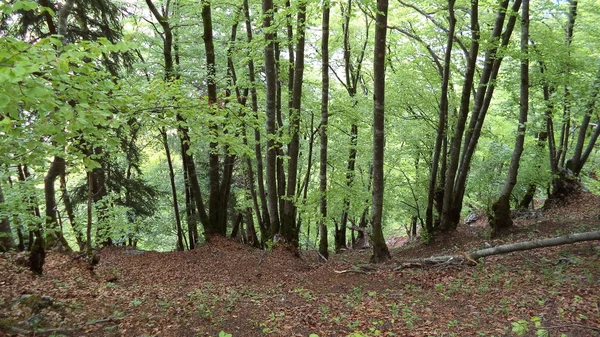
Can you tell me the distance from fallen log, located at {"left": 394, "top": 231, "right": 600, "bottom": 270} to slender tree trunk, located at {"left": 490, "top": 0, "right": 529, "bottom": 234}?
2.50 m

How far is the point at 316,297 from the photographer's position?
714 centimetres

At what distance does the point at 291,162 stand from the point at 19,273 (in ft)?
22.3

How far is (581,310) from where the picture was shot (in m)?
5.15

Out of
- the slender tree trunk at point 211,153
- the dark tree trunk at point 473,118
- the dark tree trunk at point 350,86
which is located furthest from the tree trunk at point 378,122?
the slender tree trunk at point 211,153

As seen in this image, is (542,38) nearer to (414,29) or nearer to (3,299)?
(414,29)

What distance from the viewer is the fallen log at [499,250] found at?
7.20 meters

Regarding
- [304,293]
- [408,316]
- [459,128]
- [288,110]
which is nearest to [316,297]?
[304,293]

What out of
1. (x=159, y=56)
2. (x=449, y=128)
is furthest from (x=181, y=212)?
(x=449, y=128)

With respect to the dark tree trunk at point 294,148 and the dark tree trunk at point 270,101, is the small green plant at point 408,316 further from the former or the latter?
the dark tree trunk at point 294,148

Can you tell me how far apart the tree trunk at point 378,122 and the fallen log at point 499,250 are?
2.92 feet

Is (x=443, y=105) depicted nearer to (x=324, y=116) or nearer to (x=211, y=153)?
(x=324, y=116)

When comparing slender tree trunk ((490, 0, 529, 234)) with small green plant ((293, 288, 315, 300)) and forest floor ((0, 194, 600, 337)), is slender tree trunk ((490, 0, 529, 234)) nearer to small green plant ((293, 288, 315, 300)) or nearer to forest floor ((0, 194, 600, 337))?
forest floor ((0, 194, 600, 337))

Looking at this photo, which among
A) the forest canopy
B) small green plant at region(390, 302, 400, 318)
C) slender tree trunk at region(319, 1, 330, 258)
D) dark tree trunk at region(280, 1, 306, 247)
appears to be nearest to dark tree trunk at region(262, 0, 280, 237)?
the forest canopy

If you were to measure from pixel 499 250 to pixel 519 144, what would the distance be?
3284 mm
